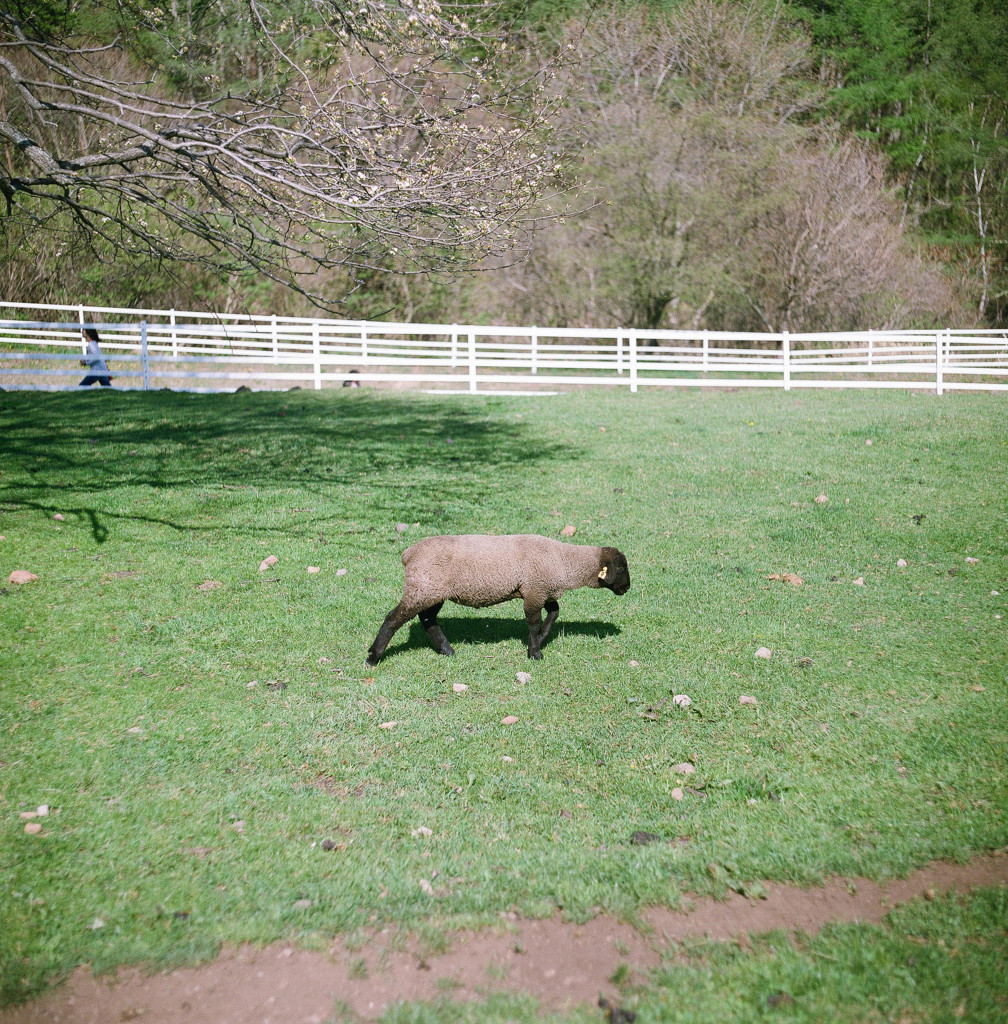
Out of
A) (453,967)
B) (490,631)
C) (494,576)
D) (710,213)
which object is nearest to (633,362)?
(710,213)

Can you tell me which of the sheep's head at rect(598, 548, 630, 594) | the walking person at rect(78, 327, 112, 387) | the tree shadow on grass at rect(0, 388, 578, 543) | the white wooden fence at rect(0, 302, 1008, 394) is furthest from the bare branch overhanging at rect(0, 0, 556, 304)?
the walking person at rect(78, 327, 112, 387)

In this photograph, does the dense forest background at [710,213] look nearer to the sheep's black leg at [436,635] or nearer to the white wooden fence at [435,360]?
the white wooden fence at [435,360]

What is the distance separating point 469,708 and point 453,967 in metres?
2.59

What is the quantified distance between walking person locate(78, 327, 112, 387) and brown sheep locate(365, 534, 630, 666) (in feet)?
56.1

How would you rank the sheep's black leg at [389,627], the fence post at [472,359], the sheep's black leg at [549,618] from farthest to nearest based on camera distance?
the fence post at [472,359] < the sheep's black leg at [549,618] < the sheep's black leg at [389,627]

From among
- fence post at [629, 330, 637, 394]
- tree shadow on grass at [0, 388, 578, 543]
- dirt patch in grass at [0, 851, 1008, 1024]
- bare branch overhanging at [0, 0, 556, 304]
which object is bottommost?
dirt patch in grass at [0, 851, 1008, 1024]

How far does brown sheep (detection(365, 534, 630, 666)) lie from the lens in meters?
6.63

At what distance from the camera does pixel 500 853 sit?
466cm

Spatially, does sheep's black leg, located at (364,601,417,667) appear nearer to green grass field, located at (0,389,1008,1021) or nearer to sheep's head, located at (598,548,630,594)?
green grass field, located at (0,389,1008,1021)

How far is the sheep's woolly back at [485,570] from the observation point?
6621 millimetres

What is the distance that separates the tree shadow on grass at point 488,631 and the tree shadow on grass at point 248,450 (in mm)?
3077

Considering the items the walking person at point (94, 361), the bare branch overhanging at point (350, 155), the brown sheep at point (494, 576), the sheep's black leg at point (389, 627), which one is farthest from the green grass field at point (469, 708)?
the walking person at point (94, 361)

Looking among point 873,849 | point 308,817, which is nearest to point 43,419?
point 308,817

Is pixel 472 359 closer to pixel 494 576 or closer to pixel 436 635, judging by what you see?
pixel 436 635
